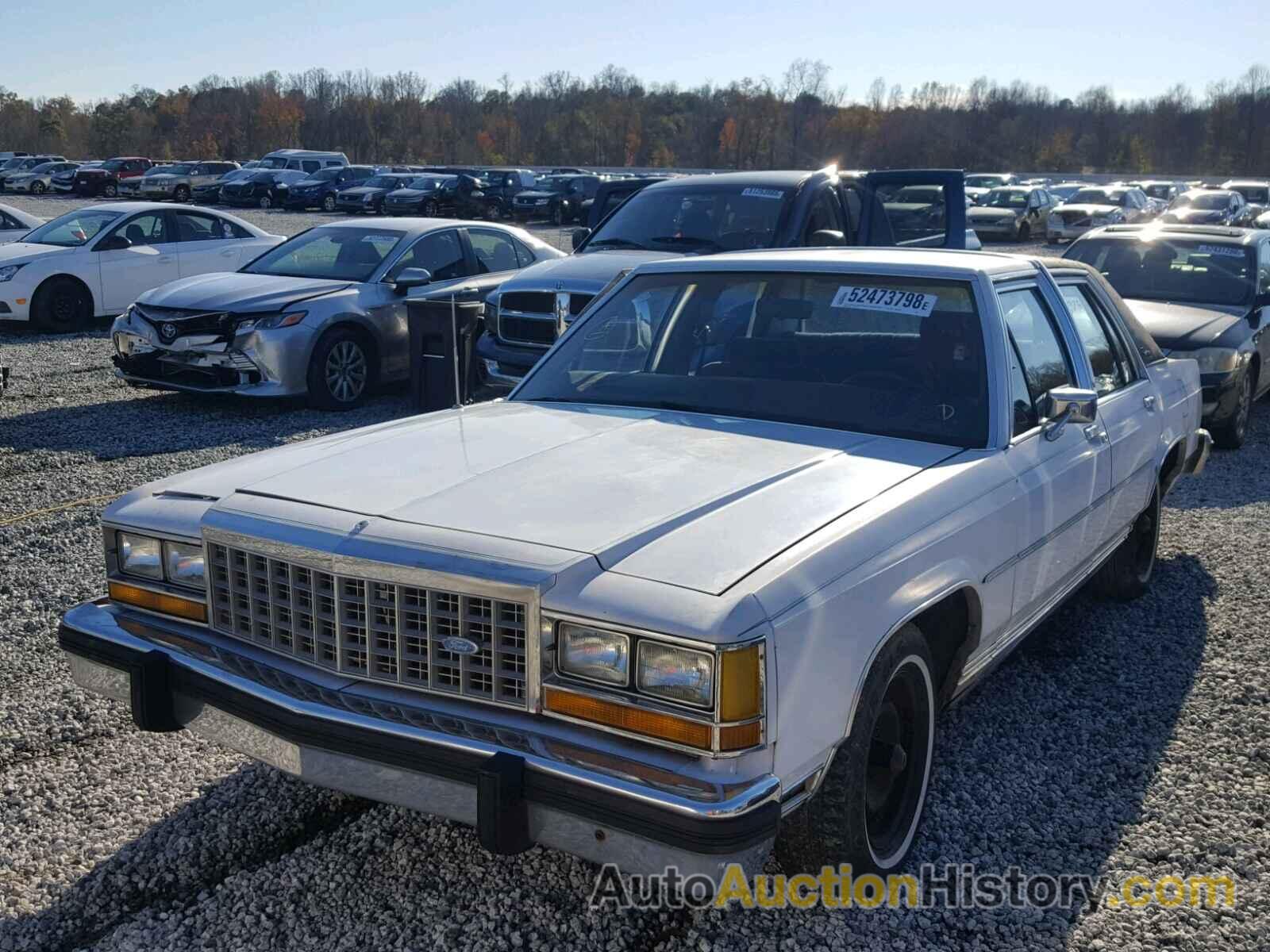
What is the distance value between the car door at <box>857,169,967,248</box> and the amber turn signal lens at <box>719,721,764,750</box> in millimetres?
7689

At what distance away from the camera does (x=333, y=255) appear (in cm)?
1064

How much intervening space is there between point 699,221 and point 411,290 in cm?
258

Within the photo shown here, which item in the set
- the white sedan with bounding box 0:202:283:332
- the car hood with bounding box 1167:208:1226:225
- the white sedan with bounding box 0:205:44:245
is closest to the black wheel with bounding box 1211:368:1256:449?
the white sedan with bounding box 0:202:283:332

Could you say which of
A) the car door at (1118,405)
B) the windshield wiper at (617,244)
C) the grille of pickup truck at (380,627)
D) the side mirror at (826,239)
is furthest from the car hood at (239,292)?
the grille of pickup truck at (380,627)

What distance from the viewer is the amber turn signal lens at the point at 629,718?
250 cm

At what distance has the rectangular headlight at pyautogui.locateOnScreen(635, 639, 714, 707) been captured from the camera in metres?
2.47

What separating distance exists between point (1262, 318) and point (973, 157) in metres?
92.1

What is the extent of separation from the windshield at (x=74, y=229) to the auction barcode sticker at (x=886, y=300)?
11962mm

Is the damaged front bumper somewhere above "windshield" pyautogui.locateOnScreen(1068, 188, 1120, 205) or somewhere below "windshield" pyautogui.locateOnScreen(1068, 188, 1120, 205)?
below

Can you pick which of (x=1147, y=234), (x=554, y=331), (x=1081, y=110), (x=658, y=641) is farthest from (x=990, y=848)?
(x=1081, y=110)

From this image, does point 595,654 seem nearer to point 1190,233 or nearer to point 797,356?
point 797,356

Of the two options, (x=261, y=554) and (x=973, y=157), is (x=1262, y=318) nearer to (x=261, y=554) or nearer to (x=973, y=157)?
(x=261, y=554)

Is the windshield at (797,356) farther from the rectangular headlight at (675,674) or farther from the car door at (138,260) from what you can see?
the car door at (138,260)

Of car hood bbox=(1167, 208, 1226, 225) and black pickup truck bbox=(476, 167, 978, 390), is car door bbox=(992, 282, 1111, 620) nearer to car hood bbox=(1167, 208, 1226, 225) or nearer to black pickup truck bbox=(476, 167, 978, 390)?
black pickup truck bbox=(476, 167, 978, 390)
